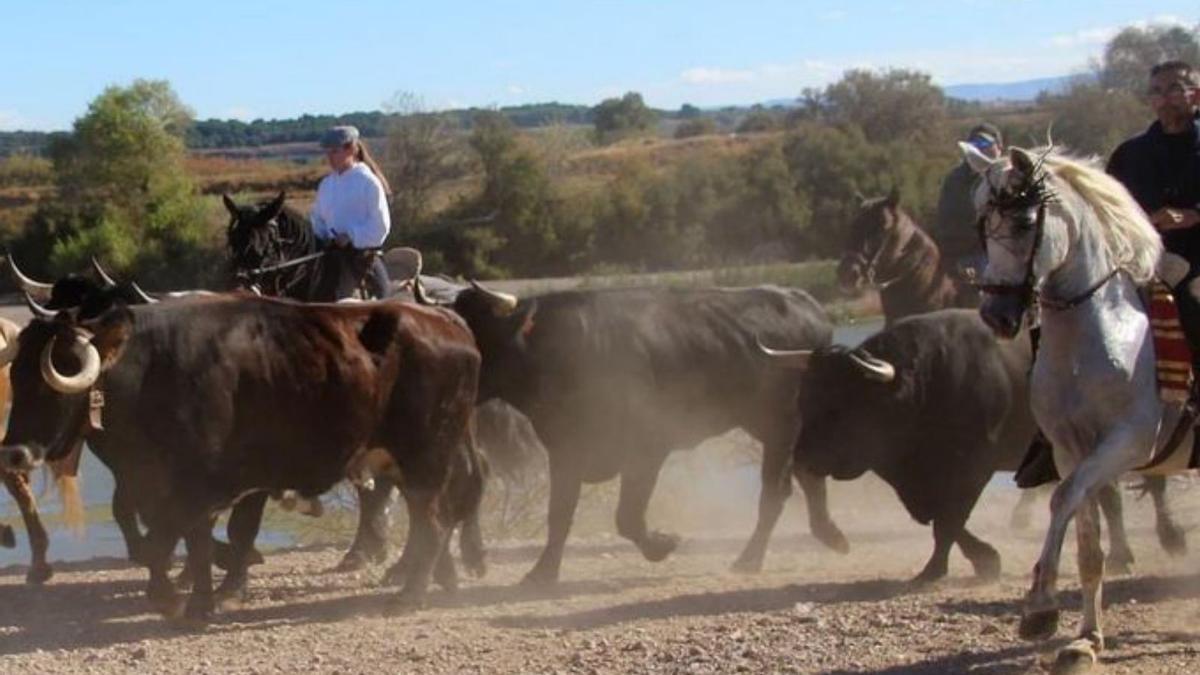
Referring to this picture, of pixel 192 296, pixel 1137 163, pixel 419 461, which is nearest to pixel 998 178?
pixel 1137 163

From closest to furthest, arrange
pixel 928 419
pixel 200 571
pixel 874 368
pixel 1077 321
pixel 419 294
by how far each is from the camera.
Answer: pixel 1077 321 → pixel 200 571 → pixel 874 368 → pixel 928 419 → pixel 419 294

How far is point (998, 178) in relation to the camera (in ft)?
28.7

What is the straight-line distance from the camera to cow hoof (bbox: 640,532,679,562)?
1259cm

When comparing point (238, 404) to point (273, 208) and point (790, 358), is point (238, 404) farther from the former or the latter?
point (790, 358)

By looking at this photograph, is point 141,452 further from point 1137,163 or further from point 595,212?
point 595,212

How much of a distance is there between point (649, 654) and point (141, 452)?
9.63 feet

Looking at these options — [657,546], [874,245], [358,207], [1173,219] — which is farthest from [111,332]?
[874,245]

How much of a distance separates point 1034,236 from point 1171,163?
1.69m

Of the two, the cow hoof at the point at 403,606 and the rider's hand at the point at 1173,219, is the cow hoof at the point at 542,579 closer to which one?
the cow hoof at the point at 403,606

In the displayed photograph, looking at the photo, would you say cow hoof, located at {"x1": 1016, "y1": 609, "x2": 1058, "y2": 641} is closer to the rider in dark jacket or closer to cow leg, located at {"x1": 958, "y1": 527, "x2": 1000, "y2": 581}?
the rider in dark jacket

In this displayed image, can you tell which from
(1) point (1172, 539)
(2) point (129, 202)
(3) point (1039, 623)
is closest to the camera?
(3) point (1039, 623)

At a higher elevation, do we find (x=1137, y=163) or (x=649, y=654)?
(x=1137, y=163)

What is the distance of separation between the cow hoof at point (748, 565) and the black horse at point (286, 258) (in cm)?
305

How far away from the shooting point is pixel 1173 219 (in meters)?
9.52
